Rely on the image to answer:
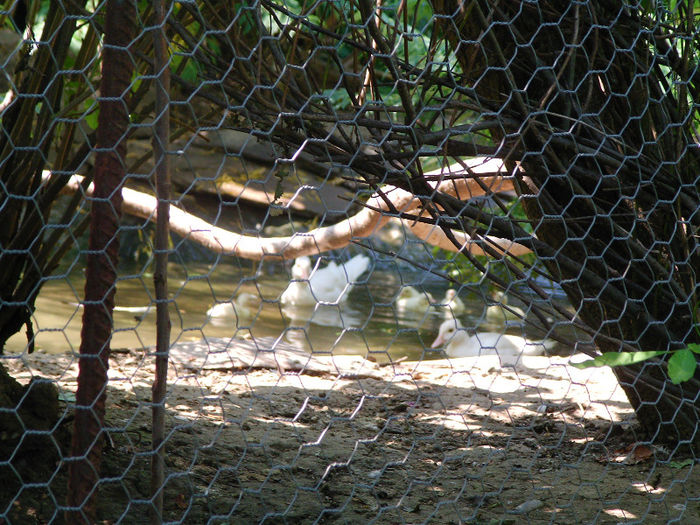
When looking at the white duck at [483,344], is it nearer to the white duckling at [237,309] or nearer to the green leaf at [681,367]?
the white duckling at [237,309]

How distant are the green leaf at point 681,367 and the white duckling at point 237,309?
2.89 metres

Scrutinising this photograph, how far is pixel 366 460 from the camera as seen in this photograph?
218 centimetres

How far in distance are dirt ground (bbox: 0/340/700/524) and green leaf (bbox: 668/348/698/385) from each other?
0.33m

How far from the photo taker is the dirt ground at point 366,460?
66.6 inches

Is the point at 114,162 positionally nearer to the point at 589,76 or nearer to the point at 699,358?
the point at 589,76

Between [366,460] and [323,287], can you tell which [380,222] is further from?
[323,287]

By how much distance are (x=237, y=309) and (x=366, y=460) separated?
97.5 inches

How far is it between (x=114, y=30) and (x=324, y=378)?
6.93 feet

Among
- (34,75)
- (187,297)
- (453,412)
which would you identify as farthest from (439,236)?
(187,297)

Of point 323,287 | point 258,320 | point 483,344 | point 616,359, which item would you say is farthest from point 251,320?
point 616,359

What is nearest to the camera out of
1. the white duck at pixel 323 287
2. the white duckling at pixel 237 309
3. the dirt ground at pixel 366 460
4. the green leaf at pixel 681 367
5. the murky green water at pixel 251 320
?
the green leaf at pixel 681 367

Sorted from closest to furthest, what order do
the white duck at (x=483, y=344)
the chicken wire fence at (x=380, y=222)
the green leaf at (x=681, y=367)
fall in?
the chicken wire fence at (x=380, y=222), the green leaf at (x=681, y=367), the white duck at (x=483, y=344)

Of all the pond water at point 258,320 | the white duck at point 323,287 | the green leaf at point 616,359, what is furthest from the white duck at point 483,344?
the green leaf at point 616,359

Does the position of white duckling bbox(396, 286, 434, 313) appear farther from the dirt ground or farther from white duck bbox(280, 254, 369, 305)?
the dirt ground
